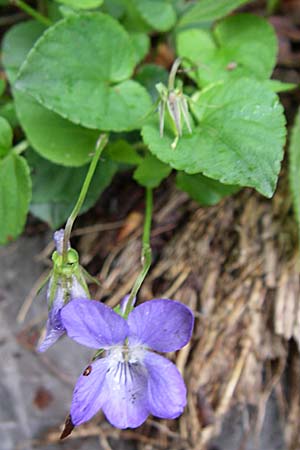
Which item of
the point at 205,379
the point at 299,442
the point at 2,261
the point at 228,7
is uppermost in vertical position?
the point at 228,7

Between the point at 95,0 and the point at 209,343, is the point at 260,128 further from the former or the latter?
the point at 209,343

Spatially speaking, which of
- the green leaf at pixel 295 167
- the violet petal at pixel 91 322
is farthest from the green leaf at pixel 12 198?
the green leaf at pixel 295 167

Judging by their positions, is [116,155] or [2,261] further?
[2,261]

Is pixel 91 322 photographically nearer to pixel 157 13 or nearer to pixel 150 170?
pixel 150 170

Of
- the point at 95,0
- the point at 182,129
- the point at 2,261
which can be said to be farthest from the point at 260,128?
the point at 2,261

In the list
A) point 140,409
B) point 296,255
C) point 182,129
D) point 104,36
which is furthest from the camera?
point 296,255

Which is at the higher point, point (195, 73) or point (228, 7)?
point (228, 7)

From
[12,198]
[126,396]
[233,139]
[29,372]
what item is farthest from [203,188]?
[29,372]
